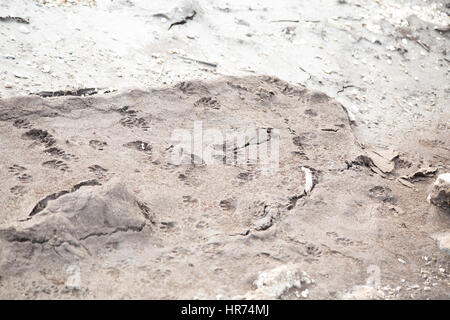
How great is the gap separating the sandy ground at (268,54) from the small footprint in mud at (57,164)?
41.1 inches

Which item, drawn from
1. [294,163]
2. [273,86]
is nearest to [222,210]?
[294,163]

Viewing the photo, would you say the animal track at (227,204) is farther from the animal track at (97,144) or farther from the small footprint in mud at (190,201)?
the animal track at (97,144)

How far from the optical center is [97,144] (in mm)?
3598

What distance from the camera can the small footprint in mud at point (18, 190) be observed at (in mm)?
3027

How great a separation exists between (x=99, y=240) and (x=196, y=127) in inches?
57.5

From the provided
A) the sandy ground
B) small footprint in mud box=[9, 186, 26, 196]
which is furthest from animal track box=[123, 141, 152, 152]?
small footprint in mud box=[9, 186, 26, 196]

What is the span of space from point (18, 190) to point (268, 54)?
3196 millimetres

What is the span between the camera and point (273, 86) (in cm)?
465

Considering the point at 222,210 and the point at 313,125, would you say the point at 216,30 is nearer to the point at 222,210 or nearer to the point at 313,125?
the point at 313,125

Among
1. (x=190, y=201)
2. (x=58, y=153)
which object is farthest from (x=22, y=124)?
(x=190, y=201)

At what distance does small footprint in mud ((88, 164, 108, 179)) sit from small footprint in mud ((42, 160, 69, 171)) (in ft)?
0.52

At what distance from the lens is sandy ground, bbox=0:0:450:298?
4.50 meters

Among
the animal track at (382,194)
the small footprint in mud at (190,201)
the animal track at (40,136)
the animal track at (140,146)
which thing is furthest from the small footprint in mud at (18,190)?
the animal track at (382,194)

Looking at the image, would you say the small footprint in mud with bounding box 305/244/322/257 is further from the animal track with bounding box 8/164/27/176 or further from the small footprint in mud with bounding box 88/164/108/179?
the animal track with bounding box 8/164/27/176
